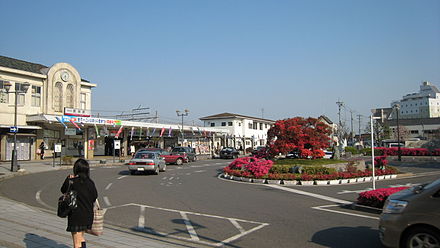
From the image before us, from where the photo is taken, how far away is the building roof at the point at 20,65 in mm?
34175

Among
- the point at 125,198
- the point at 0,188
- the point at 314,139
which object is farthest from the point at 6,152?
the point at 314,139

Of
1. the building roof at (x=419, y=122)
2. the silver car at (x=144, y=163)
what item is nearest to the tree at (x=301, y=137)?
the silver car at (x=144, y=163)

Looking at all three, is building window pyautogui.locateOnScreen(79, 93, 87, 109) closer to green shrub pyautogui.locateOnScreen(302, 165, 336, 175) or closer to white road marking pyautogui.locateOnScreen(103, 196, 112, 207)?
white road marking pyautogui.locateOnScreen(103, 196, 112, 207)

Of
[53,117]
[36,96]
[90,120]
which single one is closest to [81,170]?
[53,117]

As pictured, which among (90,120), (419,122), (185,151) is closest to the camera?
(90,120)

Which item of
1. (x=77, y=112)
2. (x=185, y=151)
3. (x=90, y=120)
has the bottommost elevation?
(x=185, y=151)

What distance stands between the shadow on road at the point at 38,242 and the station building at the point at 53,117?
22.6 metres

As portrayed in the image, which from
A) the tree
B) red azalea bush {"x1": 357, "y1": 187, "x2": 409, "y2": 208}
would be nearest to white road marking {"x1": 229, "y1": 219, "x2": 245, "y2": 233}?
red azalea bush {"x1": 357, "y1": 187, "x2": 409, "y2": 208}

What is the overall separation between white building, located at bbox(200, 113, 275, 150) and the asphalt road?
46.7 metres

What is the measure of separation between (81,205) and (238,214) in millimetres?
5475

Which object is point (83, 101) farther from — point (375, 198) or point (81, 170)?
point (81, 170)

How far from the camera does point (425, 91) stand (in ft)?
382

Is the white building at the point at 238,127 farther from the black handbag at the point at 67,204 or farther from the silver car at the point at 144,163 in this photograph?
the black handbag at the point at 67,204

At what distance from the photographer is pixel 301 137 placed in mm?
21484
